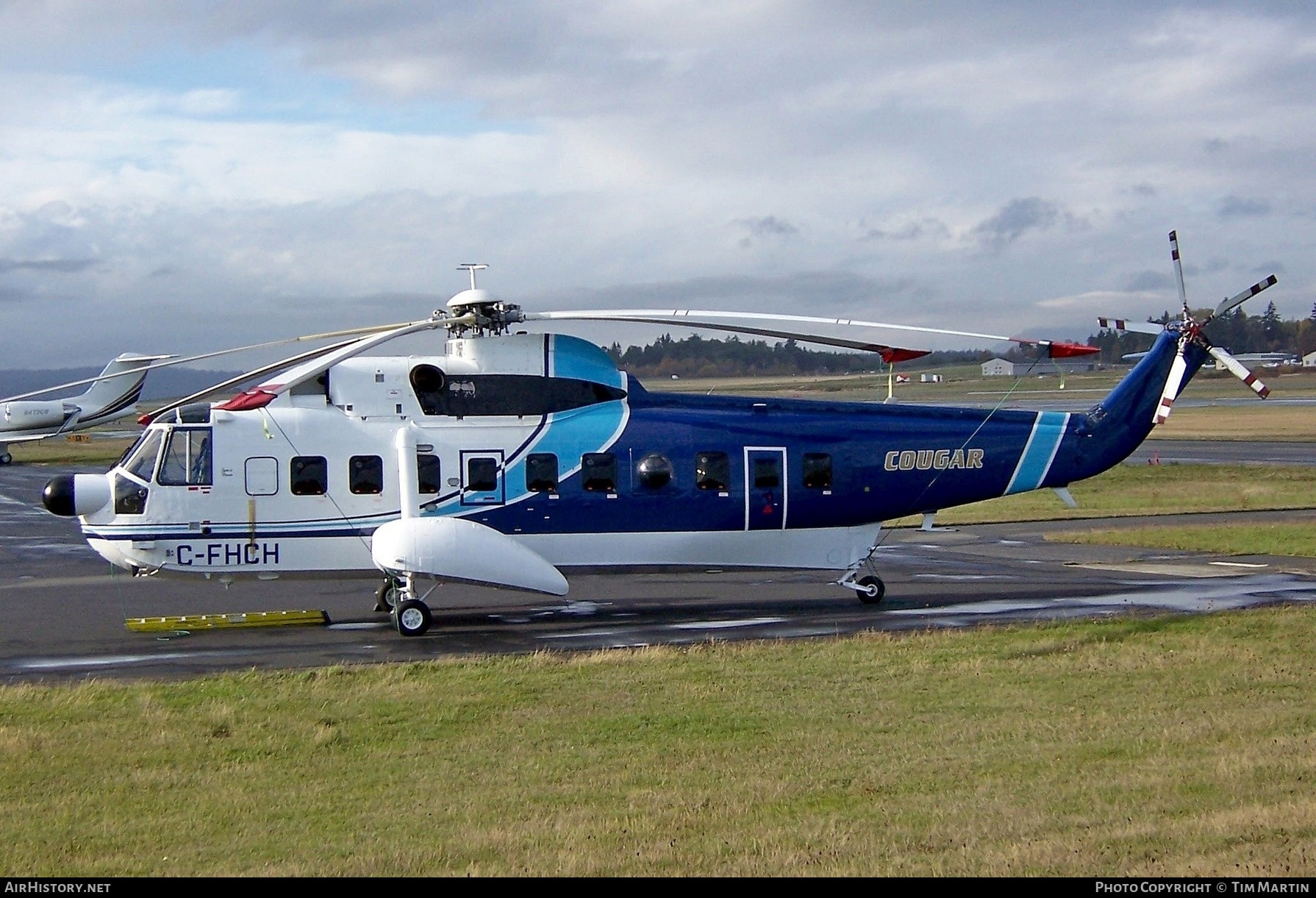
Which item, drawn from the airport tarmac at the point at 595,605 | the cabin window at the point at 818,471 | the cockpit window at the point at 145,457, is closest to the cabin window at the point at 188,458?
the cockpit window at the point at 145,457

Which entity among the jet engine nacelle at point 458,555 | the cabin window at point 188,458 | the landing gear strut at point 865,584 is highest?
the cabin window at point 188,458

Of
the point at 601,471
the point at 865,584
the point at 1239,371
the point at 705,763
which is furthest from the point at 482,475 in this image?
the point at 1239,371

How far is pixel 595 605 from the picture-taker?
1923 cm

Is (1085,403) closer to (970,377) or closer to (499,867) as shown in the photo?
(970,377)

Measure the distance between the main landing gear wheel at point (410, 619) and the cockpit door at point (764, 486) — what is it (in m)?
4.97

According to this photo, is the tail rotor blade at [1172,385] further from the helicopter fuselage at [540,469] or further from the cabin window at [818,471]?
the cabin window at [818,471]

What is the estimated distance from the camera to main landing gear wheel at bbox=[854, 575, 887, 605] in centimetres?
1880

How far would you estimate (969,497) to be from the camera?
1911cm

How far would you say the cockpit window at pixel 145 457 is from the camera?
16984 millimetres

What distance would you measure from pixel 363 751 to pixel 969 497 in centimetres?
1180

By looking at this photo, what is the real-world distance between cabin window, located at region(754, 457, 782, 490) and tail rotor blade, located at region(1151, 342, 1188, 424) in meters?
6.09

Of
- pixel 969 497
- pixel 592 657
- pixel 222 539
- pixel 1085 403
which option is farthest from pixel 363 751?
pixel 1085 403

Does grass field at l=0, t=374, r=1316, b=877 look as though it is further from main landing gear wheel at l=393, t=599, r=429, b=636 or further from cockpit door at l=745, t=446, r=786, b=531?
cockpit door at l=745, t=446, r=786, b=531

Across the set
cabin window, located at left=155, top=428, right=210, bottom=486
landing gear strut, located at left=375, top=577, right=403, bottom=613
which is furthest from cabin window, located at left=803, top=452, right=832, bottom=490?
cabin window, located at left=155, top=428, right=210, bottom=486
